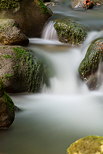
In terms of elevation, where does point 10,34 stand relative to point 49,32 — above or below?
above

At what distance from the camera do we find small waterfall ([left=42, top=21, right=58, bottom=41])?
9366 millimetres

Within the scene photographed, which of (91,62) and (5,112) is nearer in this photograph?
(5,112)

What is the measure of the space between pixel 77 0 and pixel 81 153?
1405cm

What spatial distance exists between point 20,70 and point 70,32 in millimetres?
2764

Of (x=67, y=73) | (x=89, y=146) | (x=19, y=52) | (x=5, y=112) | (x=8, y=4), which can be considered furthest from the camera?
(x=8, y=4)

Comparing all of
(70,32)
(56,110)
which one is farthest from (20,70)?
(70,32)

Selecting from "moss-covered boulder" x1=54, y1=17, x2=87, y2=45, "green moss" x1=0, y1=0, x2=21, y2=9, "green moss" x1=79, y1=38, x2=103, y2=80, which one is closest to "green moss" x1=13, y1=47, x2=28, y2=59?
"green moss" x1=79, y1=38, x2=103, y2=80

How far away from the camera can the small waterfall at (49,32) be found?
9.37m

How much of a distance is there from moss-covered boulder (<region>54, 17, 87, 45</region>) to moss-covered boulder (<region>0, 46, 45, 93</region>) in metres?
1.98

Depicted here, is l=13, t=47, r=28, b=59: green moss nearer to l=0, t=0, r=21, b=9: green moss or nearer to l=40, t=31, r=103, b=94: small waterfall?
l=40, t=31, r=103, b=94: small waterfall

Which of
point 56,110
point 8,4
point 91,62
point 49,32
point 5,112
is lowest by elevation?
point 56,110

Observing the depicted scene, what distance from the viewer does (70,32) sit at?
355 inches

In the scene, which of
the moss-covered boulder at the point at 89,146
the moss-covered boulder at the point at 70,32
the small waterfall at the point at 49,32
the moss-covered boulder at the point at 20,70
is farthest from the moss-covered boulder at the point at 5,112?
the small waterfall at the point at 49,32

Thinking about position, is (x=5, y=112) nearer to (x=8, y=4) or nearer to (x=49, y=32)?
(x=49, y=32)
